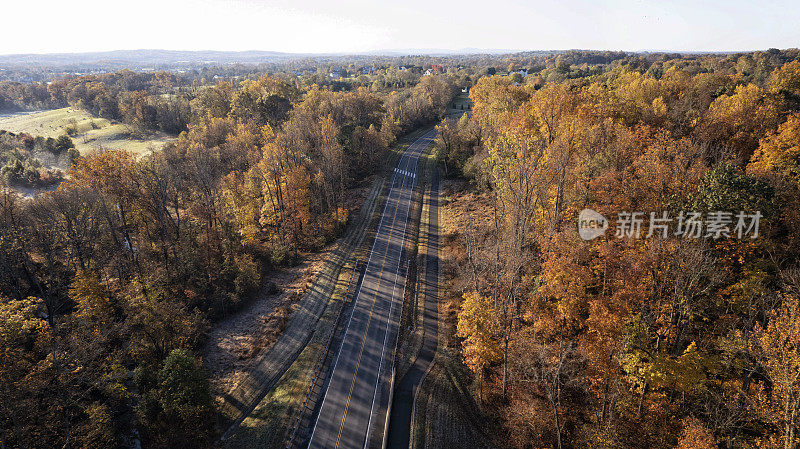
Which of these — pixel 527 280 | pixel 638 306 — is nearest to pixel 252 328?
pixel 527 280

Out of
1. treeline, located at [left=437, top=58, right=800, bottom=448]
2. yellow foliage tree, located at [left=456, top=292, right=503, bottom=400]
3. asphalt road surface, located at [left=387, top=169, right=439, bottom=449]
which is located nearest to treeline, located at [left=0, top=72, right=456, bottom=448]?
asphalt road surface, located at [left=387, top=169, right=439, bottom=449]

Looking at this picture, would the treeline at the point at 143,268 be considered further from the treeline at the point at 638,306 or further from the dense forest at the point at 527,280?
the treeline at the point at 638,306

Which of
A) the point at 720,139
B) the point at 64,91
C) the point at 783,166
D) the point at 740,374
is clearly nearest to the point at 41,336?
the point at 740,374

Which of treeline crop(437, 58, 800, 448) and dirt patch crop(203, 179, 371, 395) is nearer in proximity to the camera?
treeline crop(437, 58, 800, 448)

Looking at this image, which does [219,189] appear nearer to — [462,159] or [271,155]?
[271,155]

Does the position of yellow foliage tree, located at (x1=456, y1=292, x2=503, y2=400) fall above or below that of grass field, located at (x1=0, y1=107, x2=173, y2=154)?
below

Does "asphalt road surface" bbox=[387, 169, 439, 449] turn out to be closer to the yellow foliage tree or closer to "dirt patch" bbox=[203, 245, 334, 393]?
the yellow foliage tree

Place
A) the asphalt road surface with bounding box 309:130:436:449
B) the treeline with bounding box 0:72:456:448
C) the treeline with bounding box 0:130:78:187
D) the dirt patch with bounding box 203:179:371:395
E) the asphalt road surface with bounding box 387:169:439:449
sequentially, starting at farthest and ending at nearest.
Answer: the treeline with bounding box 0:130:78:187
the dirt patch with bounding box 203:179:371:395
the asphalt road surface with bounding box 387:169:439:449
the asphalt road surface with bounding box 309:130:436:449
the treeline with bounding box 0:72:456:448
